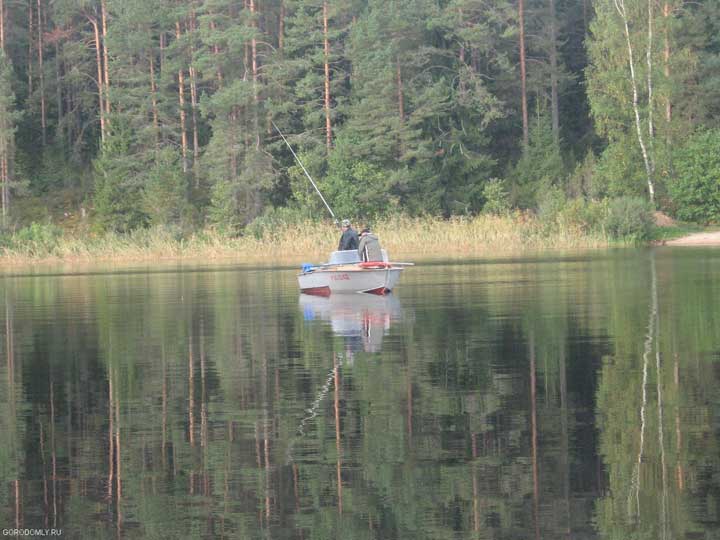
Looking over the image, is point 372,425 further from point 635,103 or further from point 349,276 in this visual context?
point 635,103

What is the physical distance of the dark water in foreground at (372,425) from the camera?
8.67 metres

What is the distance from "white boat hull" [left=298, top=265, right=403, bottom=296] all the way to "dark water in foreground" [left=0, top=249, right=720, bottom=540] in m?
7.08

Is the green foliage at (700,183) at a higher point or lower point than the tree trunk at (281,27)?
lower

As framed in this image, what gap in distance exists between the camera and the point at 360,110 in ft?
245

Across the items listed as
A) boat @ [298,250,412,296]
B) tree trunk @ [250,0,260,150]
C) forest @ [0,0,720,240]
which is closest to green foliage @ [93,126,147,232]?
forest @ [0,0,720,240]

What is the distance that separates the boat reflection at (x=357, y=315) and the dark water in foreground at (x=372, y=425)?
0.14 m

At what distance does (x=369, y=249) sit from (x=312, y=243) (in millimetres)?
28845

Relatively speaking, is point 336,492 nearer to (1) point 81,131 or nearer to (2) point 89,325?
(2) point 89,325

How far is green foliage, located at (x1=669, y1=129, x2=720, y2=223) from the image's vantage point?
2554 inches

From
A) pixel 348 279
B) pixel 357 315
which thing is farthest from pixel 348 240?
pixel 357 315

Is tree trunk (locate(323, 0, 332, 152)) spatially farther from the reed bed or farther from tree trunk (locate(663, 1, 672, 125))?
tree trunk (locate(663, 1, 672, 125))

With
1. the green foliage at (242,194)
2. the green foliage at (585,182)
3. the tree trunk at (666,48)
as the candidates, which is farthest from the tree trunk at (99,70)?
the tree trunk at (666,48)

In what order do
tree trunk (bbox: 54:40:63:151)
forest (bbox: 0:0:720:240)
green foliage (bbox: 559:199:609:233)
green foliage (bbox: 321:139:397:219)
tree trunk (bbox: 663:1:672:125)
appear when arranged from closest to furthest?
green foliage (bbox: 559:199:609:233) < tree trunk (bbox: 663:1:672:125) < forest (bbox: 0:0:720:240) < green foliage (bbox: 321:139:397:219) < tree trunk (bbox: 54:40:63:151)

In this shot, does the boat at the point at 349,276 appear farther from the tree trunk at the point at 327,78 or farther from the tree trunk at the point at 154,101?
the tree trunk at the point at 154,101
